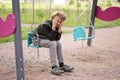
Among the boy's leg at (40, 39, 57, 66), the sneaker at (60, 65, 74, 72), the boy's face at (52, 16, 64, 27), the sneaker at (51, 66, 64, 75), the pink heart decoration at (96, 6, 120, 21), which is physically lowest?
the sneaker at (60, 65, 74, 72)

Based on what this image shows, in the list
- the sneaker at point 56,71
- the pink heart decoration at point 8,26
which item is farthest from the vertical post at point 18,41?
the sneaker at point 56,71

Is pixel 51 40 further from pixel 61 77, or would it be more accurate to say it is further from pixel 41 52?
pixel 41 52

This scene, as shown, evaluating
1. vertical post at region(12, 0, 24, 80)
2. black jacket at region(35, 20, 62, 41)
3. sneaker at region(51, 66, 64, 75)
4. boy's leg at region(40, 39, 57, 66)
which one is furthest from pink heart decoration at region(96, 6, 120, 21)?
vertical post at region(12, 0, 24, 80)

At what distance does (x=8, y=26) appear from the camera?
4785 millimetres

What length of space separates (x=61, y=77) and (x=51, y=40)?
705mm

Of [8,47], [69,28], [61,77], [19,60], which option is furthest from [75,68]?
[69,28]

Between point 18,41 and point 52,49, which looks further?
point 52,49

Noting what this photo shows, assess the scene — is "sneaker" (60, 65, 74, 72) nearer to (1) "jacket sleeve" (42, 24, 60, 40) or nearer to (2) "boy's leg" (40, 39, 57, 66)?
(2) "boy's leg" (40, 39, 57, 66)

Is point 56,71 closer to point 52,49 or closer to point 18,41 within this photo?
point 52,49

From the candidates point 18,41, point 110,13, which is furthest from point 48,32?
point 110,13

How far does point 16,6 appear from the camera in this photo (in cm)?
473

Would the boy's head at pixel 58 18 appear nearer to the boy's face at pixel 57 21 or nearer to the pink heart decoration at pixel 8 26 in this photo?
the boy's face at pixel 57 21

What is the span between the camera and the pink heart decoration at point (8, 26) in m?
4.70

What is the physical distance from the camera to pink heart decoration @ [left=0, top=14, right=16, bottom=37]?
4.70m
